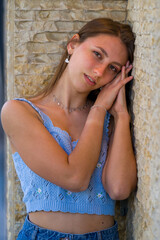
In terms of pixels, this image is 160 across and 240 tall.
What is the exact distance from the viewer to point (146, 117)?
146 cm

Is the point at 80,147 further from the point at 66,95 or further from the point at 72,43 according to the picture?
the point at 72,43

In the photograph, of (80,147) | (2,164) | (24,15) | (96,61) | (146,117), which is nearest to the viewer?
(146,117)

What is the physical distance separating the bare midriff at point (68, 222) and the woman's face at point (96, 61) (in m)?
0.60

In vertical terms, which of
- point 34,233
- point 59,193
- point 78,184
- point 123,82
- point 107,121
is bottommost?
point 34,233

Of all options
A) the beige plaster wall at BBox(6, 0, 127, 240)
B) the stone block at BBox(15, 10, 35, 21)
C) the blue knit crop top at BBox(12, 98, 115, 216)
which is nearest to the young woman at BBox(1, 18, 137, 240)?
the blue knit crop top at BBox(12, 98, 115, 216)

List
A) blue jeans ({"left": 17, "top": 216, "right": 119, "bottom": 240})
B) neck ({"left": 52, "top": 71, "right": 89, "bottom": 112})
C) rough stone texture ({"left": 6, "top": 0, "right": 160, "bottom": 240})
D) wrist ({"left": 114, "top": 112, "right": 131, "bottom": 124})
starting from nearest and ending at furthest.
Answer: rough stone texture ({"left": 6, "top": 0, "right": 160, "bottom": 240}), blue jeans ({"left": 17, "top": 216, "right": 119, "bottom": 240}), wrist ({"left": 114, "top": 112, "right": 131, "bottom": 124}), neck ({"left": 52, "top": 71, "right": 89, "bottom": 112})

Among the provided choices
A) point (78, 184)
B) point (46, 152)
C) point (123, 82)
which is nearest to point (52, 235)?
point (78, 184)

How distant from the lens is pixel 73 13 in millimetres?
1905

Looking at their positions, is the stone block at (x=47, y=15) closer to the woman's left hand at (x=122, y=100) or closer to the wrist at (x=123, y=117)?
the woman's left hand at (x=122, y=100)

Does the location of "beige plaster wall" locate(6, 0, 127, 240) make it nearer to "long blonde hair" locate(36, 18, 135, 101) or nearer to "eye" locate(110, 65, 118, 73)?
"long blonde hair" locate(36, 18, 135, 101)

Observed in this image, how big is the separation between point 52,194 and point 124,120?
0.48 metres

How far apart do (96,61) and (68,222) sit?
0.76 meters

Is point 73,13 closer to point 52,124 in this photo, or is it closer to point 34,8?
point 34,8

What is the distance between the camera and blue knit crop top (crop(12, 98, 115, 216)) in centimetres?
164
